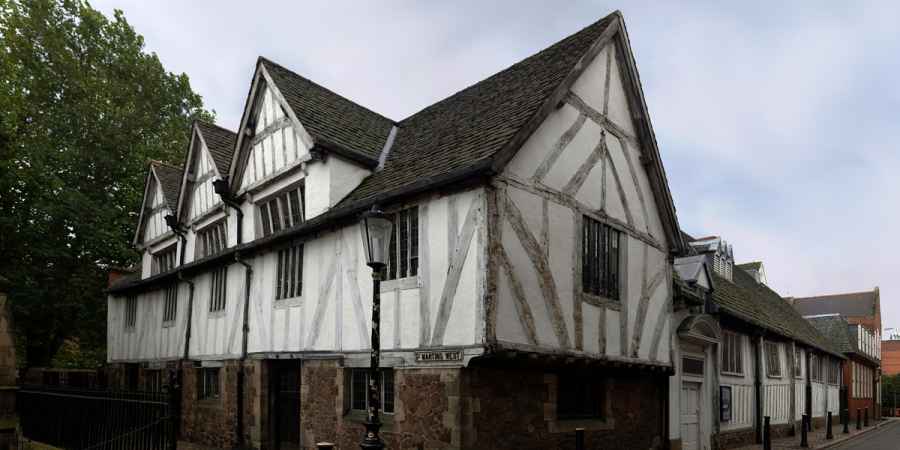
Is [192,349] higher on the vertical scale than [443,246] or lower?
lower

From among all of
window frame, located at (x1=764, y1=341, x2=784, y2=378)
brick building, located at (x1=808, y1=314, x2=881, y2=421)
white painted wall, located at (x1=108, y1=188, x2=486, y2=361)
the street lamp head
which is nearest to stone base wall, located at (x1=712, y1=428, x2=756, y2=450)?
window frame, located at (x1=764, y1=341, x2=784, y2=378)

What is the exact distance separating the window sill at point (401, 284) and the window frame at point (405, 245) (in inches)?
1.4

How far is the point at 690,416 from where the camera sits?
15.6 meters

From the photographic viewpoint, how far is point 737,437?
59.5 ft

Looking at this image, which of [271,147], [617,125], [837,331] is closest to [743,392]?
[617,125]

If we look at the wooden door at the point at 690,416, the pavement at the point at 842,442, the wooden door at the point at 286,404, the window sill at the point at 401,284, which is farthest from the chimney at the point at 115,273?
the pavement at the point at 842,442

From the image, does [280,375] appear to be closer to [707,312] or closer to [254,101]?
[254,101]

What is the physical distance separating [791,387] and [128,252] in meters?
26.2

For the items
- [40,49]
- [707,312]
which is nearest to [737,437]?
[707,312]

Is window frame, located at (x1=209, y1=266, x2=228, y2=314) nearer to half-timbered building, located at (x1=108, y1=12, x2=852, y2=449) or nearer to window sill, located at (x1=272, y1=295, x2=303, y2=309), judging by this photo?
half-timbered building, located at (x1=108, y1=12, x2=852, y2=449)

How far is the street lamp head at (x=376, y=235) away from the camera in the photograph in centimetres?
798

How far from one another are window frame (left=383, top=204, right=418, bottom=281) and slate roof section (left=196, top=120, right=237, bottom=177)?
9.08 meters

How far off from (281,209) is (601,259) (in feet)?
24.8

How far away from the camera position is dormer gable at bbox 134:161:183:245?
74.9 feet
